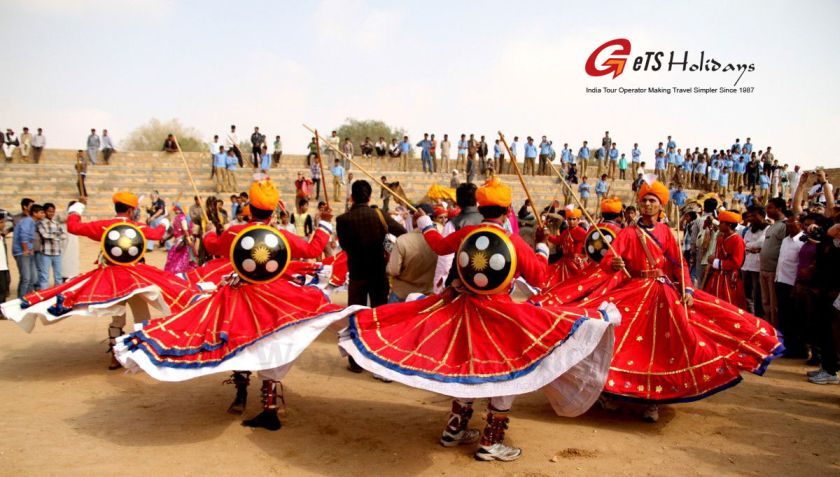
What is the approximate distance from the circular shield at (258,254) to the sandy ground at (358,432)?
4.43 feet

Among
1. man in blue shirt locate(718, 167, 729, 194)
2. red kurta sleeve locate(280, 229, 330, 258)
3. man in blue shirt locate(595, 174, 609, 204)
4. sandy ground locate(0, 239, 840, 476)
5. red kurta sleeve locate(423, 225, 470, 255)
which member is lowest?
sandy ground locate(0, 239, 840, 476)

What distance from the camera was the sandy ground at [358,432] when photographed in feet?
15.2

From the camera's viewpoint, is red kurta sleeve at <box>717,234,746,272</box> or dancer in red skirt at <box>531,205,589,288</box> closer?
red kurta sleeve at <box>717,234,746,272</box>

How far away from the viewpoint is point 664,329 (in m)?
5.52

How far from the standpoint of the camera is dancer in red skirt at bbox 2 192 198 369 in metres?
6.52

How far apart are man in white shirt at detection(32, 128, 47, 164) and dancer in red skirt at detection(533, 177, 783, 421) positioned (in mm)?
26327

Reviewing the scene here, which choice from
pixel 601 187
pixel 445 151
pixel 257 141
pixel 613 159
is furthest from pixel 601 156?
pixel 257 141

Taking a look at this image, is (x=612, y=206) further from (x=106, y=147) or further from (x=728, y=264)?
(x=106, y=147)

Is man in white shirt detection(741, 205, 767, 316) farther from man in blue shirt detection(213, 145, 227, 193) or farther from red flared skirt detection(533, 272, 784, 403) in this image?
man in blue shirt detection(213, 145, 227, 193)

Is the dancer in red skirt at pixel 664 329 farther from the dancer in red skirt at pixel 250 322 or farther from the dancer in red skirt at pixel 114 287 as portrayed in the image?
the dancer in red skirt at pixel 114 287

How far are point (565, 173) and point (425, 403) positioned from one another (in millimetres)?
22016

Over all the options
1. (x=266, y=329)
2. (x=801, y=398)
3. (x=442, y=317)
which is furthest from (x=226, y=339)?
(x=801, y=398)

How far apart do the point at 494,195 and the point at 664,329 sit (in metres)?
2.08

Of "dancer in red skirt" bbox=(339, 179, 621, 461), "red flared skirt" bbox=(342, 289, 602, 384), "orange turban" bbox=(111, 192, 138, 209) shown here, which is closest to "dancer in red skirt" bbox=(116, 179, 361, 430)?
"red flared skirt" bbox=(342, 289, 602, 384)
